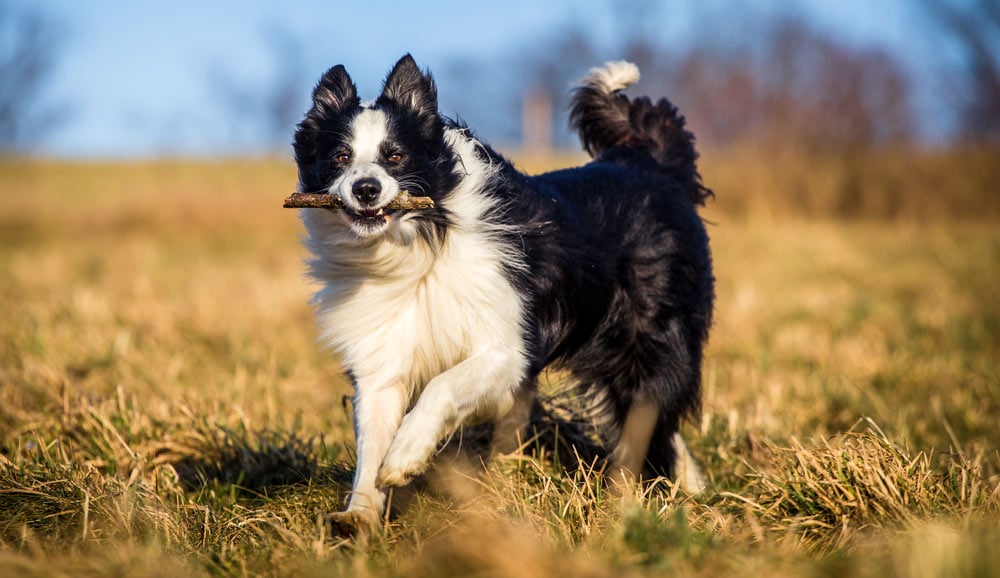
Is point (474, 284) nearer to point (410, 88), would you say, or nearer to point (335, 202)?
point (335, 202)

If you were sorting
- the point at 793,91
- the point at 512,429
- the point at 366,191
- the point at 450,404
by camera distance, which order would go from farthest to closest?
the point at 793,91, the point at 512,429, the point at 366,191, the point at 450,404

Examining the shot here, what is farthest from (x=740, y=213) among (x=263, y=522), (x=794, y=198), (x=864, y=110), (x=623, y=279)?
(x=263, y=522)

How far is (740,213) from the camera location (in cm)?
1494

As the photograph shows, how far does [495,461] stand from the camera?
11.3 ft

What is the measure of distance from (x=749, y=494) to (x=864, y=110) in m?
15.2

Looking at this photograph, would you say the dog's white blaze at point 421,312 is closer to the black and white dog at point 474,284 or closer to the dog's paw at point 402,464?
the black and white dog at point 474,284

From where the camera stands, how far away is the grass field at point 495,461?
221cm

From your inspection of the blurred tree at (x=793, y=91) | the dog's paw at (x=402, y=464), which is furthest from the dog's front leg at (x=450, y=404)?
the blurred tree at (x=793, y=91)

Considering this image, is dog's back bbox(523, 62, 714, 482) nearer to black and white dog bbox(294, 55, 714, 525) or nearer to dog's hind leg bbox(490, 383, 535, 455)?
black and white dog bbox(294, 55, 714, 525)

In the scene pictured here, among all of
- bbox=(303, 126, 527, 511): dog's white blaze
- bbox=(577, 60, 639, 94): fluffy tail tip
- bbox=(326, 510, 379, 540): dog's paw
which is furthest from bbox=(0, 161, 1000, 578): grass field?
bbox=(577, 60, 639, 94): fluffy tail tip

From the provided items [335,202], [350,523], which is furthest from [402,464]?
[335,202]

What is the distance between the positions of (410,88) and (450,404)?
118 cm

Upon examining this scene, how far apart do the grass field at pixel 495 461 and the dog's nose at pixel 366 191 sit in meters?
0.95

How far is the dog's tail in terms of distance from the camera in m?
4.19
